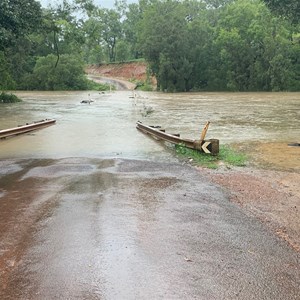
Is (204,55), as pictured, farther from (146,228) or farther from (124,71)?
(146,228)

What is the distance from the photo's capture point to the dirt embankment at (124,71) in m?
83.9

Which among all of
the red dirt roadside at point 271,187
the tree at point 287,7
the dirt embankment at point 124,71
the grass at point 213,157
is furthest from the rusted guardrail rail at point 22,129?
the dirt embankment at point 124,71

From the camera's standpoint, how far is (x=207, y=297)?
3.64 metres

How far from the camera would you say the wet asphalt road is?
381 cm

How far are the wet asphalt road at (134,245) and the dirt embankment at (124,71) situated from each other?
74600 mm

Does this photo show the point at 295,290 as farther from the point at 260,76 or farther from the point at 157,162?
the point at 260,76

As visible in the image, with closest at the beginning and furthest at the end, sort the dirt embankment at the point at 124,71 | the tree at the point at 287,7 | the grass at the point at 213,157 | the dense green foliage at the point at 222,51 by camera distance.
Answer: the grass at the point at 213,157 → the tree at the point at 287,7 → the dense green foliage at the point at 222,51 → the dirt embankment at the point at 124,71

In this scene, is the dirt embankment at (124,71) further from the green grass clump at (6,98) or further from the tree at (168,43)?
the green grass clump at (6,98)

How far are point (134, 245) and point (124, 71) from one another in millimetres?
86170

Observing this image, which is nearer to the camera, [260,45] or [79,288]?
[79,288]

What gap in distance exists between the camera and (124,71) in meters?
89.0

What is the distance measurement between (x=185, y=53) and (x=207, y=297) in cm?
5800

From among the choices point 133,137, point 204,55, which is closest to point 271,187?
point 133,137

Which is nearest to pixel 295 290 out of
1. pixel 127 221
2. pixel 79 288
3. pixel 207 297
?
pixel 207 297
